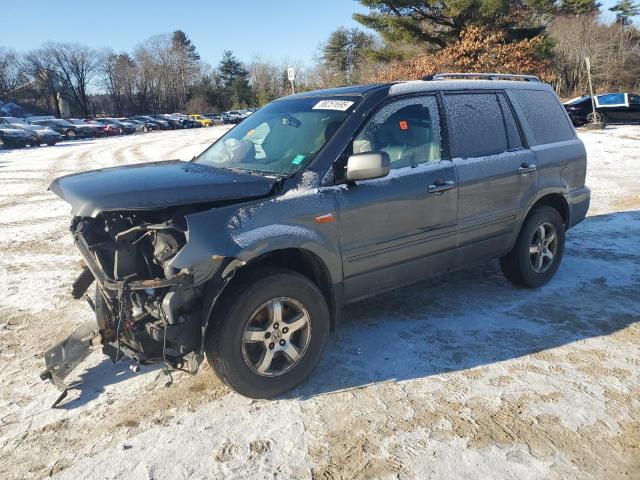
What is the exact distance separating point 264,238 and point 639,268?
4.45m

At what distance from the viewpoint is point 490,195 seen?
4414 mm

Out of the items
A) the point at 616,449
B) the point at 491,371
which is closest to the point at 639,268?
the point at 491,371

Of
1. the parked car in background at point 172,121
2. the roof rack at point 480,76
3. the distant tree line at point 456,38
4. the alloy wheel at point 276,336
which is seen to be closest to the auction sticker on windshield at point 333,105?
the roof rack at point 480,76

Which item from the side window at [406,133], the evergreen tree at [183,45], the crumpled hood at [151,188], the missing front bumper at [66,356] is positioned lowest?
the missing front bumper at [66,356]

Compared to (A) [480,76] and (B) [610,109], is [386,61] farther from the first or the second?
(A) [480,76]

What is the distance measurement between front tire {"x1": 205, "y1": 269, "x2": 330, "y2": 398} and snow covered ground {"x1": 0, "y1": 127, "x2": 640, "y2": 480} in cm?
18

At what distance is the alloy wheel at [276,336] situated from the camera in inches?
125

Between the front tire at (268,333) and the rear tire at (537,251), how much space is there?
2377 millimetres

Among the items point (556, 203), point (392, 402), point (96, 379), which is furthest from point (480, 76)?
point (96, 379)

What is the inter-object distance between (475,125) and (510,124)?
52 centimetres

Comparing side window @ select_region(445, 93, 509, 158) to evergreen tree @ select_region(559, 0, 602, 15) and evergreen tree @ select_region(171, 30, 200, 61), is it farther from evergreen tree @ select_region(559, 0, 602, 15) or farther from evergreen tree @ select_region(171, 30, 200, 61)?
evergreen tree @ select_region(171, 30, 200, 61)

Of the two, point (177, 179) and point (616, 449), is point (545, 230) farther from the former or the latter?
point (177, 179)

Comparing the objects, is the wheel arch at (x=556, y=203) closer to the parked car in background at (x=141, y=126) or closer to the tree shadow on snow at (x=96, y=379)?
the tree shadow on snow at (x=96, y=379)

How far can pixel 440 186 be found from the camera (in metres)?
3.97
